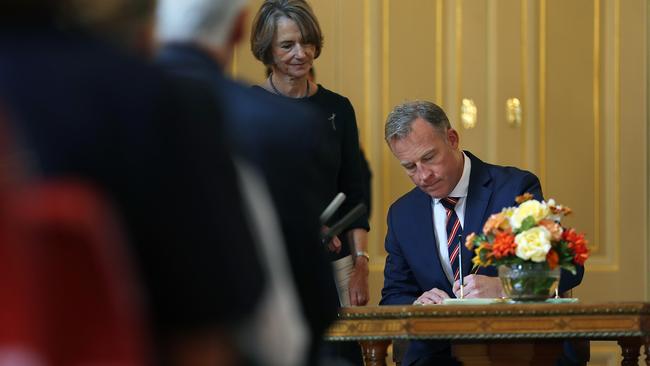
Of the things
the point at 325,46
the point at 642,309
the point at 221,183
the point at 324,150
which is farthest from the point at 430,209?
the point at 221,183

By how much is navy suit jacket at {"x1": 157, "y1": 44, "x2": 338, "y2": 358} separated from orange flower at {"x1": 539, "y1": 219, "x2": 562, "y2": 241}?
8.30 ft

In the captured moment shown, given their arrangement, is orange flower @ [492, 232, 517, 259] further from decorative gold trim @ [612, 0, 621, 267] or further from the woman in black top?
decorative gold trim @ [612, 0, 621, 267]

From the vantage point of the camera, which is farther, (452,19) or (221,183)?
(452,19)

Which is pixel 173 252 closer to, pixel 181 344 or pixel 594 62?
pixel 181 344

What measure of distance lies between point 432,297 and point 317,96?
98cm

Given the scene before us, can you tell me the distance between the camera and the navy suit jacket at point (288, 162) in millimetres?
1523

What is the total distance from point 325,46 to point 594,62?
125 centimetres

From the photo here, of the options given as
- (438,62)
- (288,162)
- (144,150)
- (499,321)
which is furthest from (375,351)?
(144,150)

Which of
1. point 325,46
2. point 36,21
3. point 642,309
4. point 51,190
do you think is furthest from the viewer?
point 325,46

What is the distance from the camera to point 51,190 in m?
0.96

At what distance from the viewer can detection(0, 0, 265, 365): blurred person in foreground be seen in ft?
3.28

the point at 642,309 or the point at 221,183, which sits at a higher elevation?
the point at 221,183

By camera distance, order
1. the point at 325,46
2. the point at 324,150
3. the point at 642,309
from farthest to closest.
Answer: the point at 325,46 < the point at 642,309 < the point at 324,150

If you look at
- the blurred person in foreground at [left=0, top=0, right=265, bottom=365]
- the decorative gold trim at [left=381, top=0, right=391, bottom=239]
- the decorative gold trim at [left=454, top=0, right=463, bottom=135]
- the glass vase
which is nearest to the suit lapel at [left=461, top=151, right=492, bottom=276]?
the glass vase
